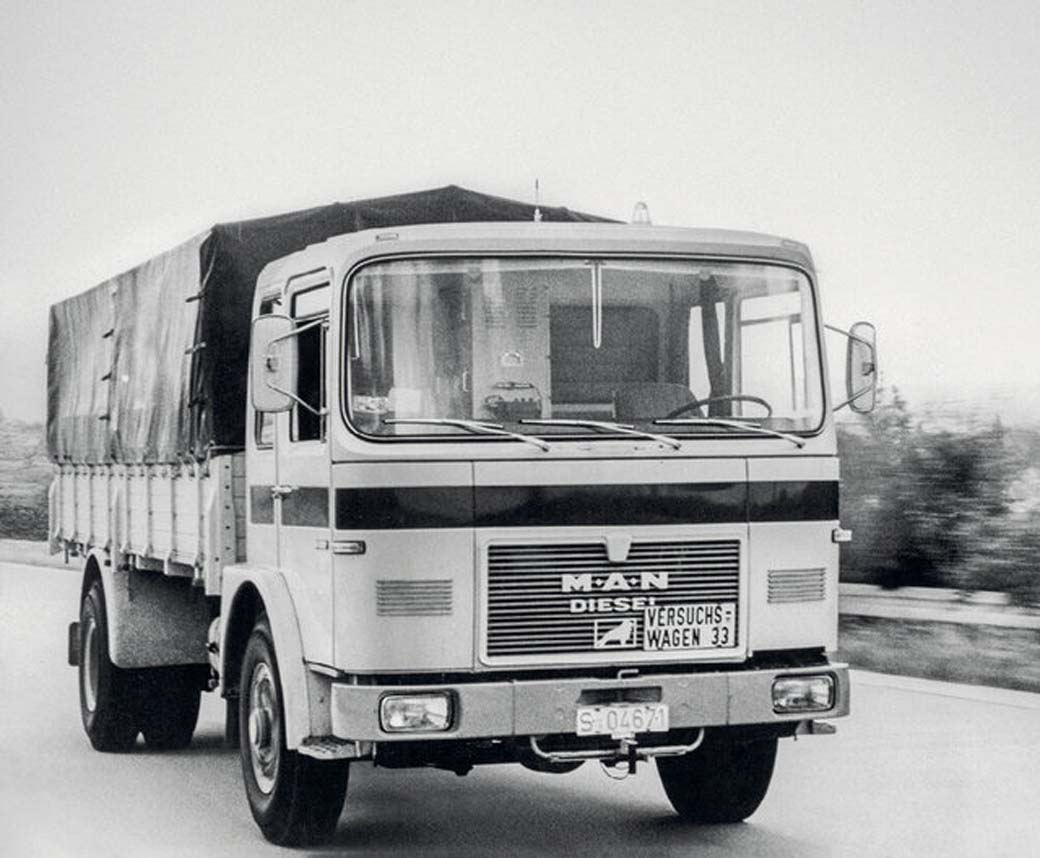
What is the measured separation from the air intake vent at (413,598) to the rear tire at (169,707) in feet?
13.4

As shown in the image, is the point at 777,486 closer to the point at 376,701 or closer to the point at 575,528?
the point at 575,528

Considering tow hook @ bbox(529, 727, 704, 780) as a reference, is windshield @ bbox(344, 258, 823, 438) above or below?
above

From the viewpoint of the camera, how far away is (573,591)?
7691 millimetres

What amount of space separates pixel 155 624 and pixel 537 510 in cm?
413

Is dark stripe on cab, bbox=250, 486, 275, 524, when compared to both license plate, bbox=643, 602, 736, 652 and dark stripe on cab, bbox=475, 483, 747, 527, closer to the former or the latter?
dark stripe on cab, bbox=475, 483, 747, 527

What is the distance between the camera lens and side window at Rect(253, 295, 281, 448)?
867 cm

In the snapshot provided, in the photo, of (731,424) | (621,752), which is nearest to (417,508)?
(621,752)

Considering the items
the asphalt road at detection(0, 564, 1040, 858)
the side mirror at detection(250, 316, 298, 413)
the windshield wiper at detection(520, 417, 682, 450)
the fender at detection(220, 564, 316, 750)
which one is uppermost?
the side mirror at detection(250, 316, 298, 413)

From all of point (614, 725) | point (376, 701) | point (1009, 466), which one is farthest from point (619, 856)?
point (1009, 466)

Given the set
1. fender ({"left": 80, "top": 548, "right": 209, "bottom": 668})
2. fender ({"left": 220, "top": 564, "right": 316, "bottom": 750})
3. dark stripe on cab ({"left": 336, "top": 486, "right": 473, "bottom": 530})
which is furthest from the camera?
fender ({"left": 80, "top": 548, "right": 209, "bottom": 668})

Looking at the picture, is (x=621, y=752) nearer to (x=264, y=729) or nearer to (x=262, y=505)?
(x=264, y=729)

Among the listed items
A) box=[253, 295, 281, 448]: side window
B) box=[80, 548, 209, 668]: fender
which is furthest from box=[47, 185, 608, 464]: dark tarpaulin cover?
box=[80, 548, 209, 668]: fender

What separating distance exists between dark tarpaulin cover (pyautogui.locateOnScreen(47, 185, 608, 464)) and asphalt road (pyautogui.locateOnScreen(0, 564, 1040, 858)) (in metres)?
1.61

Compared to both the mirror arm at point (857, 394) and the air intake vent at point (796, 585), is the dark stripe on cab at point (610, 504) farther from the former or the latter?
the mirror arm at point (857, 394)
